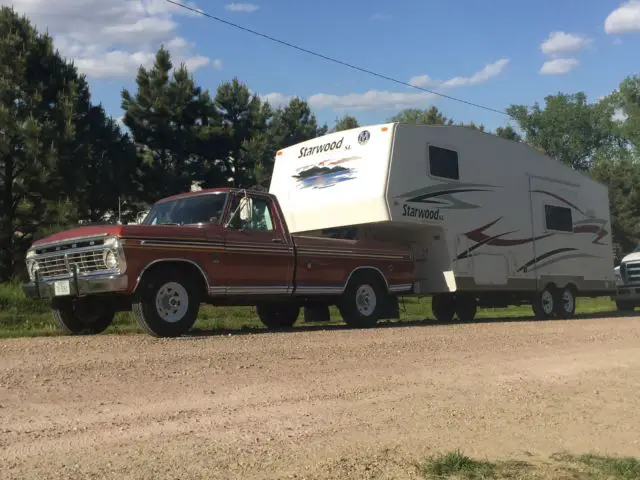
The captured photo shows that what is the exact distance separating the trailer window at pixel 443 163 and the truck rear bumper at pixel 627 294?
828cm

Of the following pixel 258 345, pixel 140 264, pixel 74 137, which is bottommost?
pixel 258 345

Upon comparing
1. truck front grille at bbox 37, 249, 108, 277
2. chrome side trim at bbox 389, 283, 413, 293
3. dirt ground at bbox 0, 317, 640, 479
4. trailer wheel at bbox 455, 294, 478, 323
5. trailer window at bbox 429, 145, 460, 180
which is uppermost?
trailer window at bbox 429, 145, 460, 180

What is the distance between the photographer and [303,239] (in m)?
Result: 11.5

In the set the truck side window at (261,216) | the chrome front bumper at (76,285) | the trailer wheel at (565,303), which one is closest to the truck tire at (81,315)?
the chrome front bumper at (76,285)

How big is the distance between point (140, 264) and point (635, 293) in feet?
51.1

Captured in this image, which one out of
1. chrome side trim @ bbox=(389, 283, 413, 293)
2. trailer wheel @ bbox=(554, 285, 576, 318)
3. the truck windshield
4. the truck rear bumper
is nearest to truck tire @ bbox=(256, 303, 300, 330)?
chrome side trim @ bbox=(389, 283, 413, 293)

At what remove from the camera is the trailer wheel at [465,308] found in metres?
15.7

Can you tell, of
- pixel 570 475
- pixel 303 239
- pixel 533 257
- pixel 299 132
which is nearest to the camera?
pixel 570 475

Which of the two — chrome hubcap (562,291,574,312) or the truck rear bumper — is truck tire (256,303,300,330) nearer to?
chrome hubcap (562,291,574,312)

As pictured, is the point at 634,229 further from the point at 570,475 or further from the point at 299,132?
the point at 570,475

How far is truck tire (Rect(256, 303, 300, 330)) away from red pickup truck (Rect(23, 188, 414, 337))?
0.12m

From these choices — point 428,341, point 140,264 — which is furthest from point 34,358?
point 428,341

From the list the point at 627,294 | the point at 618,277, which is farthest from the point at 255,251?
the point at 618,277

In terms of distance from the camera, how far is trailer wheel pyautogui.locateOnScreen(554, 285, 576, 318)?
56.1 feet
